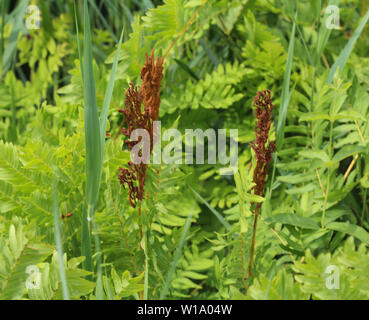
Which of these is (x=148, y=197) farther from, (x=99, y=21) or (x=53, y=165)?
(x=99, y=21)

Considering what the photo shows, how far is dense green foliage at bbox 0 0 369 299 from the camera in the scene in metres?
0.56

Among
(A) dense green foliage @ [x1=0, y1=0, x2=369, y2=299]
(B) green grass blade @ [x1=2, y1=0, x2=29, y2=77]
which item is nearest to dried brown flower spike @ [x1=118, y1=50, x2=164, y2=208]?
(A) dense green foliage @ [x1=0, y1=0, x2=369, y2=299]

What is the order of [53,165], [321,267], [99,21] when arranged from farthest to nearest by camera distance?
[99,21] < [53,165] < [321,267]

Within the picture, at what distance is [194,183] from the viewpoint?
923 millimetres

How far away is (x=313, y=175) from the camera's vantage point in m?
0.71

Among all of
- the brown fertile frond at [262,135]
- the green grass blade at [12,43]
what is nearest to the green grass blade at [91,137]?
the brown fertile frond at [262,135]

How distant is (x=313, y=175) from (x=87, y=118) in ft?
1.20

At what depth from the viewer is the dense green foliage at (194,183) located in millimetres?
558

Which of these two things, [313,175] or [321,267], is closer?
[321,267]

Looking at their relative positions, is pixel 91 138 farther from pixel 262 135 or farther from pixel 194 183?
pixel 194 183

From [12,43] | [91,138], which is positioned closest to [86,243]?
[91,138]

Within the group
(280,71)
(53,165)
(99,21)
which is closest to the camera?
(53,165)

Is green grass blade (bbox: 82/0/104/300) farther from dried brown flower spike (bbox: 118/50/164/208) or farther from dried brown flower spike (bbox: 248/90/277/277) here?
dried brown flower spike (bbox: 248/90/277/277)
